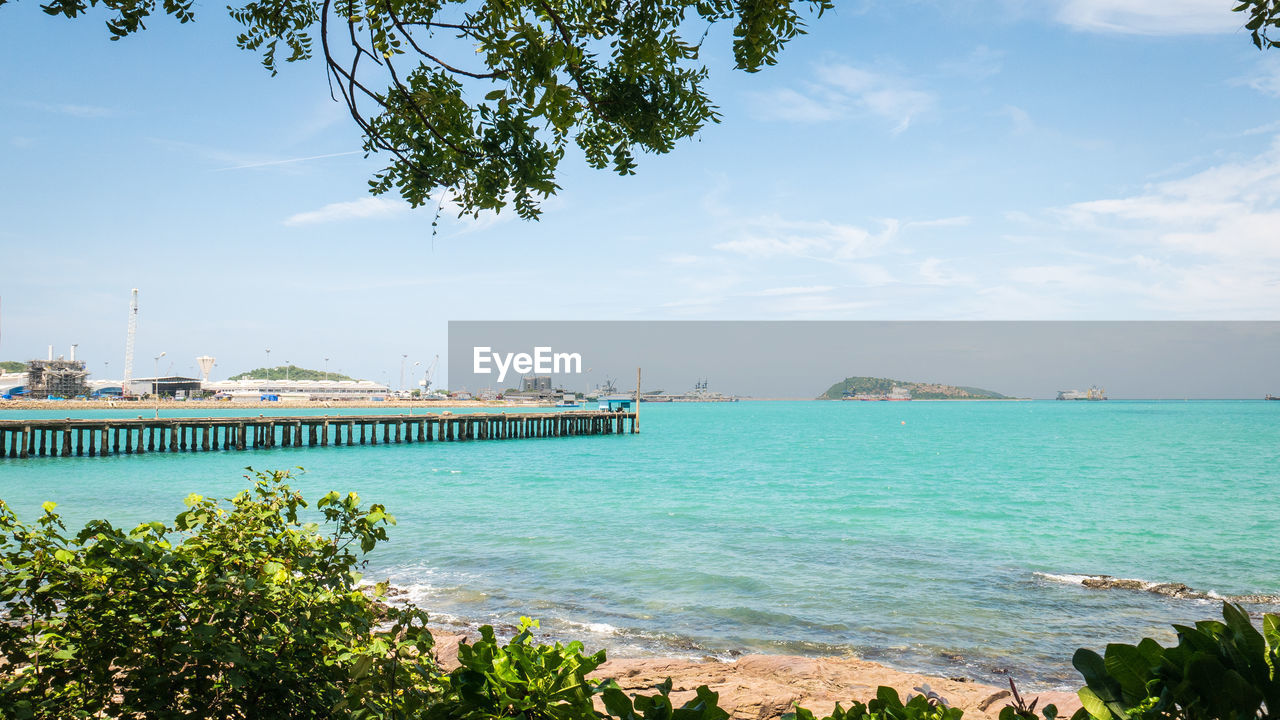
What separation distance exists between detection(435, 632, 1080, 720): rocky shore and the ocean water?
2.76ft

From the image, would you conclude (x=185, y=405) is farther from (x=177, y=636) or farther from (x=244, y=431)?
(x=177, y=636)

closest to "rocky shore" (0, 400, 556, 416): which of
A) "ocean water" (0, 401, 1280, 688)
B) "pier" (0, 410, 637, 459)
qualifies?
"pier" (0, 410, 637, 459)

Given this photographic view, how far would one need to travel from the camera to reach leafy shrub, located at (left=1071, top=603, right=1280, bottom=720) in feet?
4.29

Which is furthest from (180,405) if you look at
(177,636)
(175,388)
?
(177,636)

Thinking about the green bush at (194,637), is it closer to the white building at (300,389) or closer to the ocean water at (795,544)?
the ocean water at (795,544)

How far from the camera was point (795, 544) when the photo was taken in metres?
15.8

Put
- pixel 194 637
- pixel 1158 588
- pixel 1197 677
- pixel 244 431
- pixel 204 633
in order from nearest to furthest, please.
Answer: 1. pixel 1197 677
2. pixel 204 633
3. pixel 194 637
4. pixel 1158 588
5. pixel 244 431

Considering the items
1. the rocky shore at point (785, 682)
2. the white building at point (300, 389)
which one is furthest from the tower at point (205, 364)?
the rocky shore at point (785, 682)

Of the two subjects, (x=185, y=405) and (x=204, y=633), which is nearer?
(x=204, y=633)

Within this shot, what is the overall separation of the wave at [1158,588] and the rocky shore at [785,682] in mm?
6350

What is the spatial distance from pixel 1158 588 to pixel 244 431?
137 feet

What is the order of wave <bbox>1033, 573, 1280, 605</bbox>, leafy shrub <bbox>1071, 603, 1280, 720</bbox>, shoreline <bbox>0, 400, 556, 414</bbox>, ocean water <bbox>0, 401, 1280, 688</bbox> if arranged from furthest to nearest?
shoreline <bbox>0, 400, 556, 414</bbox>, wave <bbox>1033, 573, 1280, 605</bbox>, ocean water <bbox>0, 401, 1280, 688</bbox>, leafy shrub <bbox>1071, 603, 1280, 720</bbox>

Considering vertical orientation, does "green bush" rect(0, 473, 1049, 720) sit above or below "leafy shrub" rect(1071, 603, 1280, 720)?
below

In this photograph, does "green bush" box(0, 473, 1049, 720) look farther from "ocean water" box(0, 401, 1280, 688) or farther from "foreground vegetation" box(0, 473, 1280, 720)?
"ocean water" box(0, 401, 1280, 688)
